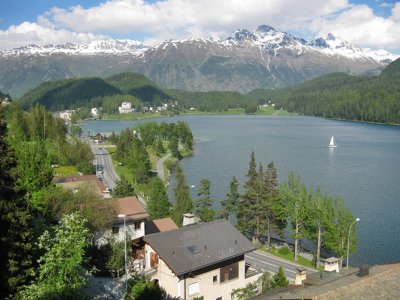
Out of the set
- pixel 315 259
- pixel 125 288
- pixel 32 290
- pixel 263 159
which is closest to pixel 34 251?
pixel 32 290

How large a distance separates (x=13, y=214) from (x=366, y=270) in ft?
53.4

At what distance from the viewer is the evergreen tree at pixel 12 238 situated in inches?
846

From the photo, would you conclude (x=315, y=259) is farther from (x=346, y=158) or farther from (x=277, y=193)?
(x=346, y=158)

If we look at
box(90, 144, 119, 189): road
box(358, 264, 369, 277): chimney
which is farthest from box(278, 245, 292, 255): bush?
box(90, 144, 119, 189): road

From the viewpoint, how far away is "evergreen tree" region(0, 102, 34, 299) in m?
21.5

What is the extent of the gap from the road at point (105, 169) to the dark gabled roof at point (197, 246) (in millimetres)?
45253

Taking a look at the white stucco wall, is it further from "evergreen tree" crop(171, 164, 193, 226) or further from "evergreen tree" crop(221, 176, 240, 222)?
"evergreen tree" crop(221, 176, 240, 222)

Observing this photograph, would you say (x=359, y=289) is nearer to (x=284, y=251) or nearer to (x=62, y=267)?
(x=62, y=267)

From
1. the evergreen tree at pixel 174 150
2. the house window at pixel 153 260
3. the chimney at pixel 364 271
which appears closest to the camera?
the chimney at pixel 364 271

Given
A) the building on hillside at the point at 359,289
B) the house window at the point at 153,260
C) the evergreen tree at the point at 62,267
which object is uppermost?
the building on hillside at the point at 359,289

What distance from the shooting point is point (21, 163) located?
1287 inches

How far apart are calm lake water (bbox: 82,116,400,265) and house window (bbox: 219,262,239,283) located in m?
20.9

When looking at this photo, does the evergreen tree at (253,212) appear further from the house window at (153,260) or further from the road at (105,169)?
the road at (105,169)

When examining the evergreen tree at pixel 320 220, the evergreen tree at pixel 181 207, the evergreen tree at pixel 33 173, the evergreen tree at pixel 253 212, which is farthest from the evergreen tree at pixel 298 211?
the evergreen tree at pixel 33 173
